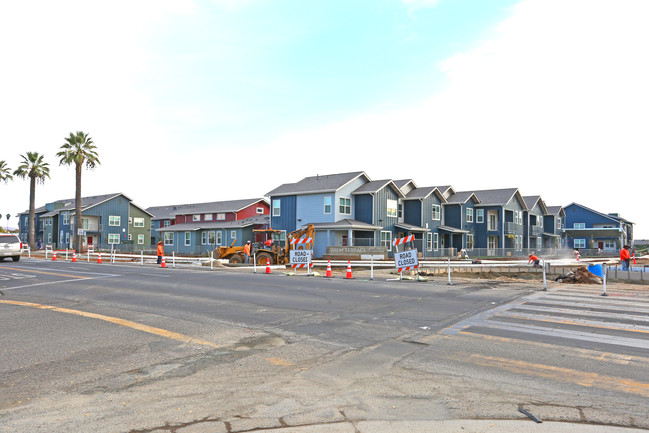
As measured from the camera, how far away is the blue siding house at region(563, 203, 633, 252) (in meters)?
71.4

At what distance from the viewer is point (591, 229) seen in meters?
72.9

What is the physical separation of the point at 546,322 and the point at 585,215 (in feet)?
253

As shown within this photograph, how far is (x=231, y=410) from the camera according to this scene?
4785mm

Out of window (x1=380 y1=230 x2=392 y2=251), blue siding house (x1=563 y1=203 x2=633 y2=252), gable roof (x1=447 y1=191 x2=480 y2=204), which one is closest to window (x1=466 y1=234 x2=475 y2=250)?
gable roof (x1=447 y1=191 x2=480 y2=204)

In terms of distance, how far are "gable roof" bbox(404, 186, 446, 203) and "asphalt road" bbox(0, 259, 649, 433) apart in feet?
109

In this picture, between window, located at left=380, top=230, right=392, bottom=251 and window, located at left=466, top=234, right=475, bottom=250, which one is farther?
window, located at left=466, top=234, right=475, bottom=250

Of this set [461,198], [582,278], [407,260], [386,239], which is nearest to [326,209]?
[386,239]

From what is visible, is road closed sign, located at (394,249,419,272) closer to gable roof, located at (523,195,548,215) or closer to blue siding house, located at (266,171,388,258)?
blue siding house, located at (266,171,388,258)

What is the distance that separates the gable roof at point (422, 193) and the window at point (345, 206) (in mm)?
6914

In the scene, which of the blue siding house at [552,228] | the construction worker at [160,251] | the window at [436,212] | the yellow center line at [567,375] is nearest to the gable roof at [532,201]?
the blue siding house at [552,228]

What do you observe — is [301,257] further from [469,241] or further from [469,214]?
[469,214]

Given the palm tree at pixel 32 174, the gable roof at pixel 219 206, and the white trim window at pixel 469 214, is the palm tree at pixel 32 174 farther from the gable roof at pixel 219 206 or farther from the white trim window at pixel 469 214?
the white trim window at pixel 469 214

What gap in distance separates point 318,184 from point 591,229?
2060 inches

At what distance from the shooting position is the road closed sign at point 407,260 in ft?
62.6
